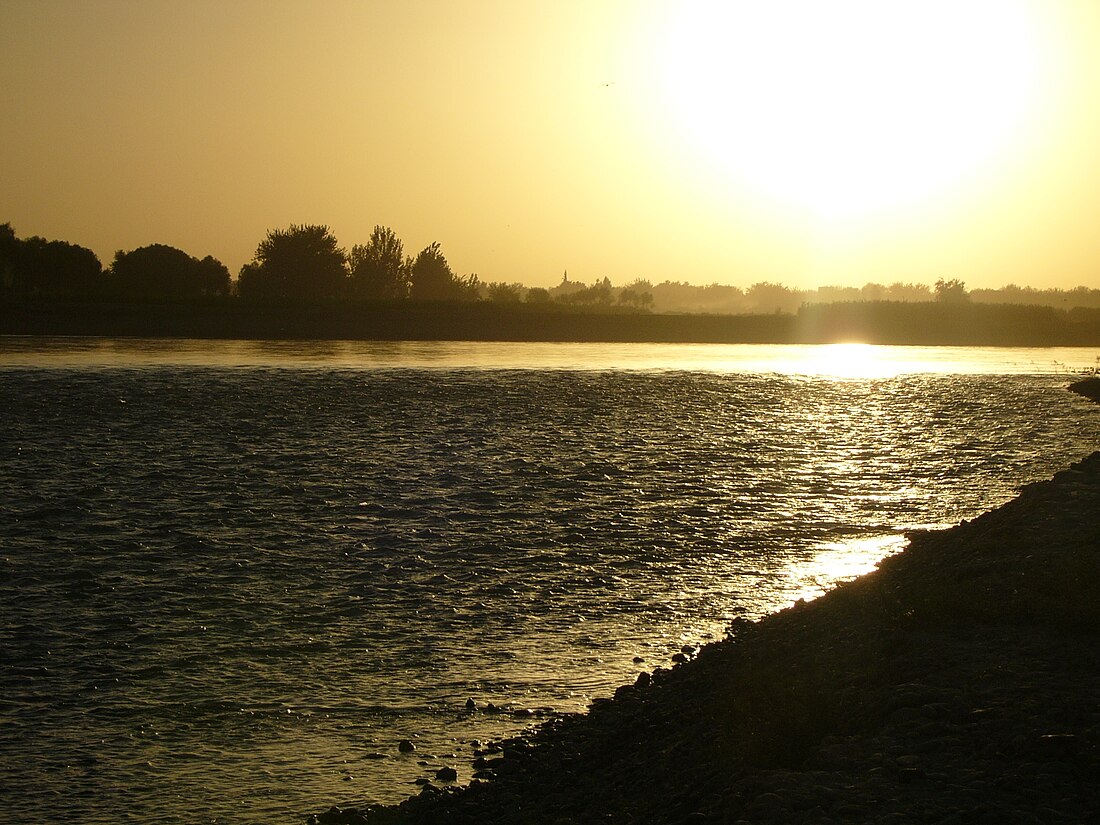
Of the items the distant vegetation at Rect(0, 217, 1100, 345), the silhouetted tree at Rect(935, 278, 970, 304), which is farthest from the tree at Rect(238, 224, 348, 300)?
the silhouetted tree at Rect(935, 278, 970, 304)

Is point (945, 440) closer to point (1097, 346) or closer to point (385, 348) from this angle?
point (385, 348)

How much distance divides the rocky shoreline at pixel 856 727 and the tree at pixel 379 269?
445 ft

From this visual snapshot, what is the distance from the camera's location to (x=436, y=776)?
9.78m

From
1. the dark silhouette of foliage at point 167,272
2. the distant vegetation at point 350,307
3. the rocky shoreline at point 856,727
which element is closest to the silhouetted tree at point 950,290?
the distant vegetation at point 350,307

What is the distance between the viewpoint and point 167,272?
130 metres

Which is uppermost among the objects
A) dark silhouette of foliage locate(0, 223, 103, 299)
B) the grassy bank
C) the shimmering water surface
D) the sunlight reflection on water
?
dark silhouette of foliage locate(0, 223, 103, 299)

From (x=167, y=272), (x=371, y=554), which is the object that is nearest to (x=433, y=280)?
(x=167, y=272)

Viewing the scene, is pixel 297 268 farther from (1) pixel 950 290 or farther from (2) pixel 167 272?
(1) pixel 950 290

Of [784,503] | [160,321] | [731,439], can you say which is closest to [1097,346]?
[160,321]

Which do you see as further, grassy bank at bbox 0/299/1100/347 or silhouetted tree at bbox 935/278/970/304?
silhouetted tree at bbox 935/278/970/304

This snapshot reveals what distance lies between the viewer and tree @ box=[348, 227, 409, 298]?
481ft

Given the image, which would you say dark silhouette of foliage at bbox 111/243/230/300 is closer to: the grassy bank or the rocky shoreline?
the grassy bank

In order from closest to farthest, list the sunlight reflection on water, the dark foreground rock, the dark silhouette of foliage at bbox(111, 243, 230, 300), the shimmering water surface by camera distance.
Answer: the dark foreground rock, the shimmering water surface, the sunlight reflection on water, the dark silhouette of foliage at bbox(111, 243, 230, 300)

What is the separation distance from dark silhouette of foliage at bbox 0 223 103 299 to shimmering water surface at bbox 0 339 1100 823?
80.1m
